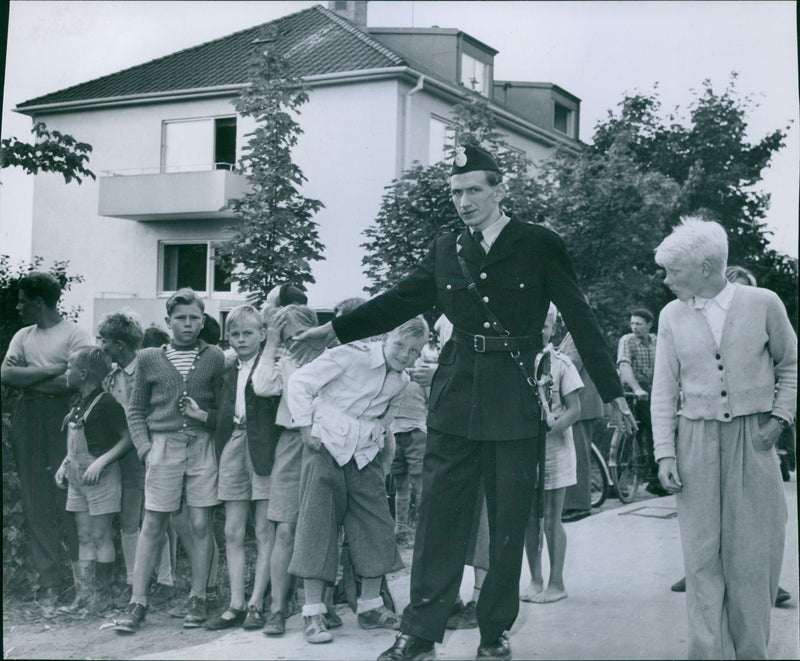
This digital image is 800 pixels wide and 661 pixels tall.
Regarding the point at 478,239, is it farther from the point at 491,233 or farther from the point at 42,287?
the point at 42,287

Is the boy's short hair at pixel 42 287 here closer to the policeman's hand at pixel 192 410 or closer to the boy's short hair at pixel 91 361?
the boy's short hair at pixel 91 361

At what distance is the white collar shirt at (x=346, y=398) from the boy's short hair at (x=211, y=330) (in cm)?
128

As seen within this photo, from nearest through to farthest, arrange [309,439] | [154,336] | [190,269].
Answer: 1. [309,439]
2. [154,336]
3. [190,269]

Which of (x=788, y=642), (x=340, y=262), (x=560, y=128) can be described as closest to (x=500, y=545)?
(x=788, y=642)

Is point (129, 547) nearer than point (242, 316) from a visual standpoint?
No

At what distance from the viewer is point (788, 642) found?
158 inches

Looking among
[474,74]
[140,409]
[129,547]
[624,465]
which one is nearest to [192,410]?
[140,409]

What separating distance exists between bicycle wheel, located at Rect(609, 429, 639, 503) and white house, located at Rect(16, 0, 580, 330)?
3.29m

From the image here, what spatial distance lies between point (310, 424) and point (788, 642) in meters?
2.36

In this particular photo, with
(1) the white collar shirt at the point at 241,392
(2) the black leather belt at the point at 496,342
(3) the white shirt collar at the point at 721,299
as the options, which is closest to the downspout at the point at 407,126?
(1) the white collar shirt at the point at 241,392

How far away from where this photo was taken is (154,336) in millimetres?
5793

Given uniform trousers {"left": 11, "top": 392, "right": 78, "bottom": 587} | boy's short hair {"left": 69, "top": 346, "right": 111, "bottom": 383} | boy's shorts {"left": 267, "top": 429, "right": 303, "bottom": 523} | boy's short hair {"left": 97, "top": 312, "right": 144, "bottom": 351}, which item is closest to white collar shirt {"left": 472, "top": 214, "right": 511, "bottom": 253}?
boy's shorts {"left": 267, "top": 429, "right": 303, "bottom": 523}

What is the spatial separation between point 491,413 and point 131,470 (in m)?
2.22

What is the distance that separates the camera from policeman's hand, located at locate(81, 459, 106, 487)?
4.75 m
